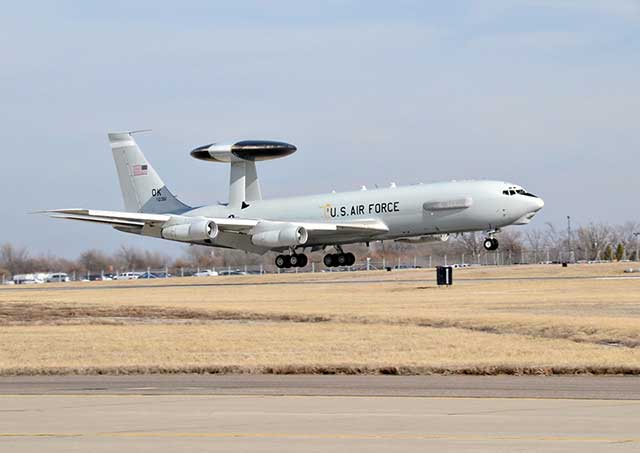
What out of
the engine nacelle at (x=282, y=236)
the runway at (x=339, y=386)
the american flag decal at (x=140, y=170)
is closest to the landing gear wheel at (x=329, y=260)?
the engine nacelle at (x=282, y=236)

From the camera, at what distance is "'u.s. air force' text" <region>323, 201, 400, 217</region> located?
69.9m

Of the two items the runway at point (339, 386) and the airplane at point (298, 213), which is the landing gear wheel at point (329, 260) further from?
the runway at point (339, 386)

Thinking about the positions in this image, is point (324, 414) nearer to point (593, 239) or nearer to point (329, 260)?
point (329, 260)

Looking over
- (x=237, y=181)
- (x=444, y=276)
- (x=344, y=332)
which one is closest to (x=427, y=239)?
(x=444, y=276)

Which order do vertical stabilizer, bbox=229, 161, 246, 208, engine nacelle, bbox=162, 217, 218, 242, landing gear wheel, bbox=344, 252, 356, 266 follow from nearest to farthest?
engine nacelle, bbox=162, 217, 218, 242 < landing gear wheel, bbox=344, 252, 356, 266 < vertical stabilizer, bbox=229, 161, 246, 208

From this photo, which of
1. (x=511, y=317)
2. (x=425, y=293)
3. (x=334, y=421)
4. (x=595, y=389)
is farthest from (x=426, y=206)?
(x=334, y=421)

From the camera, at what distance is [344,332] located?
35938 mm

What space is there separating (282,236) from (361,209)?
4.91 m

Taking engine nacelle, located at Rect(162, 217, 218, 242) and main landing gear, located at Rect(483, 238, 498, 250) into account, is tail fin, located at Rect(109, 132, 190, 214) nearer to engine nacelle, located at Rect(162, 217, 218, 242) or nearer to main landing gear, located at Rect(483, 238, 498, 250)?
engine nacelle, located at Rect(162, 217, 218, 242)

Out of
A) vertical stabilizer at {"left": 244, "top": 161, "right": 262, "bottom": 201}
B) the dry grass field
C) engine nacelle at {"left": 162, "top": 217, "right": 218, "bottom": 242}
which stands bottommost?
the dry grass field

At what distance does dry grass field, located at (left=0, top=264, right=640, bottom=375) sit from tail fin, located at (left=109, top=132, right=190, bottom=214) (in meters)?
23.5

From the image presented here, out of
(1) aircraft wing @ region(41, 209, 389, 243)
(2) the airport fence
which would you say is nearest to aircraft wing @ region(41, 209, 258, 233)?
(1) aircraft wing @ region(41, 209, 389, 243)

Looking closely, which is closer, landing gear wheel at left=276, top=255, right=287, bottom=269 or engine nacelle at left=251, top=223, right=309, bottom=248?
engine nacelle at left=251, top=223, right=309, bottom=248

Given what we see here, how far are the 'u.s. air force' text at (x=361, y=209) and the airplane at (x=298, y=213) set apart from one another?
0.18ft
